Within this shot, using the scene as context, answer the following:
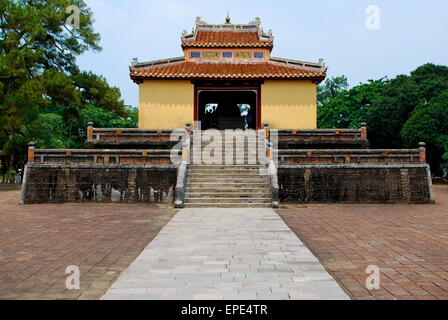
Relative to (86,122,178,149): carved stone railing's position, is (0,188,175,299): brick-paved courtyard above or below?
below

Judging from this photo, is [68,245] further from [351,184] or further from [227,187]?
[351,184]

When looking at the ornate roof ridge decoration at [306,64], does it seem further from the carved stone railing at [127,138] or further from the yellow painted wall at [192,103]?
the carved stone railing at [127,138]

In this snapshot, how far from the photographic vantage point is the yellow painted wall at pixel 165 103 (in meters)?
19.3

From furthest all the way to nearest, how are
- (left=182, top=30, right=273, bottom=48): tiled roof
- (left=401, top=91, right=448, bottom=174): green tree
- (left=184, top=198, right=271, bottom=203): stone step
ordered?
1. (left=401, top=91, right=448, bottom=174): green tree
2. (left=182, top=30, right=273, bottom=48): tiled roof
3. (left=184, top=198, right=271, bottom=203): stone step

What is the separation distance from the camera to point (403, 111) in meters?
33.1

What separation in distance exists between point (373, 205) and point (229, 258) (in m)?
9.35

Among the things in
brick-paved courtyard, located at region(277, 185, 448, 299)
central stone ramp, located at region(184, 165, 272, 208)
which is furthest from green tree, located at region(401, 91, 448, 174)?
central stone ramp, located at region(184, 165, 272, 208)

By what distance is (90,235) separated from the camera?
25.4 ft

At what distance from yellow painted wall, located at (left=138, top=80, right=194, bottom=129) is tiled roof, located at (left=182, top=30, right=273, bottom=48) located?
2.85 metres

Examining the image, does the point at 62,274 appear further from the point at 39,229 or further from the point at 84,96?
the point at 84,96

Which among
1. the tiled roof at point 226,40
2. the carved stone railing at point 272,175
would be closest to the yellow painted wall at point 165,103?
the tiled roof at point 226,40

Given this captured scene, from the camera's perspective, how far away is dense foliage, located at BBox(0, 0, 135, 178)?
2079cm

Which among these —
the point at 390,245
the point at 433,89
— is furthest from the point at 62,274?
the point at 433,89

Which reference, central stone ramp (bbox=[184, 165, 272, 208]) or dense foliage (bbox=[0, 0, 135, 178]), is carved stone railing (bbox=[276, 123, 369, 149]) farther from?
dense foliage (bbox=[0, 0, 135, 178])
